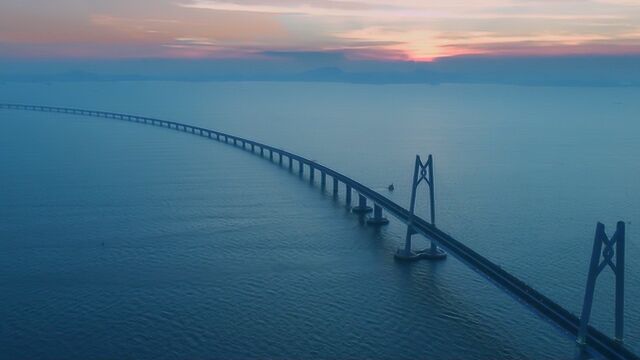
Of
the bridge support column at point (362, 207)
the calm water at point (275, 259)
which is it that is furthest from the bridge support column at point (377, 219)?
the bridge support column at point (362, 207)

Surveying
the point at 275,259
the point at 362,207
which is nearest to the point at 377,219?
the point at 362,207

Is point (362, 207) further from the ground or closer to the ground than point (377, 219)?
further from the ground

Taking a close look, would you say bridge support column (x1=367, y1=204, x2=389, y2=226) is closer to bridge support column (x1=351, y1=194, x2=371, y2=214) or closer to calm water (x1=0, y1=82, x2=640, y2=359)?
calm water (x1=0, y1=82, x2=640, y2=359)

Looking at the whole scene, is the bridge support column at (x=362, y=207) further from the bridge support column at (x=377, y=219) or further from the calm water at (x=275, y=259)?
the bridge support column at (x=377, y=219)

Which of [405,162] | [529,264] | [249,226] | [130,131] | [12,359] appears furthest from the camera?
[130,131]

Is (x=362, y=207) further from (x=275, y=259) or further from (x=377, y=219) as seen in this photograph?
(x=275, y=259)

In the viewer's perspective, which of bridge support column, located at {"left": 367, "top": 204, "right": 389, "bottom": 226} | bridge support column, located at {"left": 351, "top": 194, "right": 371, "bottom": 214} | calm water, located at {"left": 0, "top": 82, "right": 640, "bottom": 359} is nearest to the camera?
calm water, located at {"left": 0, "top": 82, "right": 640, "bottom": 359}

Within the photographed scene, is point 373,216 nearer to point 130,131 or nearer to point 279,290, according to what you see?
point 279,290

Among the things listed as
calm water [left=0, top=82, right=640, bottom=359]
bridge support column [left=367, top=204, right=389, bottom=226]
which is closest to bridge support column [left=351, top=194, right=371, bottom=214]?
calm water [left=0, top=82, right=640, bottom=359]

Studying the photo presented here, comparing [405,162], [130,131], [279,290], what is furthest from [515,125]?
[279,290]
